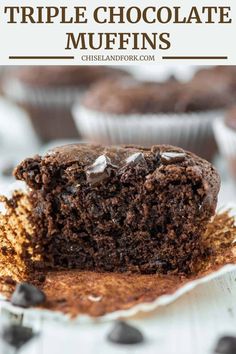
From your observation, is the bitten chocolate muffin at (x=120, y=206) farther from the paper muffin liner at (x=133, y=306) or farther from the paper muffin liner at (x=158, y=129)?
the paper muffin liner at (x=158, y=129)

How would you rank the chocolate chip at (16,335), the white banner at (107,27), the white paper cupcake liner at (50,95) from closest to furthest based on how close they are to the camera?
the chocolate chip at (16,335)
the white banner at (107,27)
the white paper cupcake liner at (50,95)

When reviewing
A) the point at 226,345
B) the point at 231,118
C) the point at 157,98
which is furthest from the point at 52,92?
the point at 226,345

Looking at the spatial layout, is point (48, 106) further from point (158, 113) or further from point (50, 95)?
point (158, 113)

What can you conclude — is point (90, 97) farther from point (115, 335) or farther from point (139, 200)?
point (115, 335)

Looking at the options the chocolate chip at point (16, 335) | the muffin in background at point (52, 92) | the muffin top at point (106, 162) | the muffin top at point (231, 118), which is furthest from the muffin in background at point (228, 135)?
the chocolate chip at point (16, 335)

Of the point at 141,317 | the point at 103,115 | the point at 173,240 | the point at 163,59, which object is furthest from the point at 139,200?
the point at 103,115

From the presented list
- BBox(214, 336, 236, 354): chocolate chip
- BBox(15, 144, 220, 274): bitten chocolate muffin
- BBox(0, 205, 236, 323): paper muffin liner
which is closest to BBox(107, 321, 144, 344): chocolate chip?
BBox(0, 205, 236, 323): paper muffin liner
